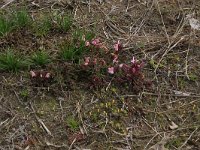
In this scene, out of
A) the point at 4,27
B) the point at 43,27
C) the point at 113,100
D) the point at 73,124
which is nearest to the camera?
the point at 73,124

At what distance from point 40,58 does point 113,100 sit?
2.45ft

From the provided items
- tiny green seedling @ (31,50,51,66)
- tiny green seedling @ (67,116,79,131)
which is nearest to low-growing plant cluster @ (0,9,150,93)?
tiny green seedling @ (31,50,51,66)

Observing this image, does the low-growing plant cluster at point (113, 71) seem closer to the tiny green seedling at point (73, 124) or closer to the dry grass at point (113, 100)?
the dry grass at point (113, 100)

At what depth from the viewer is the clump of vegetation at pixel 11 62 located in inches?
149

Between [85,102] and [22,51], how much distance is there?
83 cm

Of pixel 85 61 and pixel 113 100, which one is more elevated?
pixel 85 61

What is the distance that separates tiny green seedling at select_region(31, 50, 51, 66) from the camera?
3.84m

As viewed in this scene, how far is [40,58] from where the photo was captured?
3.85 metres

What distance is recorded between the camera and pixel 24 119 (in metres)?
3.54

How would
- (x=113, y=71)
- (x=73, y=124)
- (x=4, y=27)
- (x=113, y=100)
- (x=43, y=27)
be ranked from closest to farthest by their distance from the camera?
1. (x=73, y=124)
2. (x=113, y=100)
3. (x=113, y=71)
4. (x=4, y=27)
5. (x=43, y=27)

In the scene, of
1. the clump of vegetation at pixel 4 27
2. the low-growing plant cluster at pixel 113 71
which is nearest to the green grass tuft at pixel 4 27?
the clump of vegetation at pixel 4 27

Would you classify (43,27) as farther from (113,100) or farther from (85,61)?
(113,100)

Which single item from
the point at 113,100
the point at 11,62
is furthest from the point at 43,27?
the point at 113,100

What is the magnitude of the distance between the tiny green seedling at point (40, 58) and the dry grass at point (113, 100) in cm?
5
